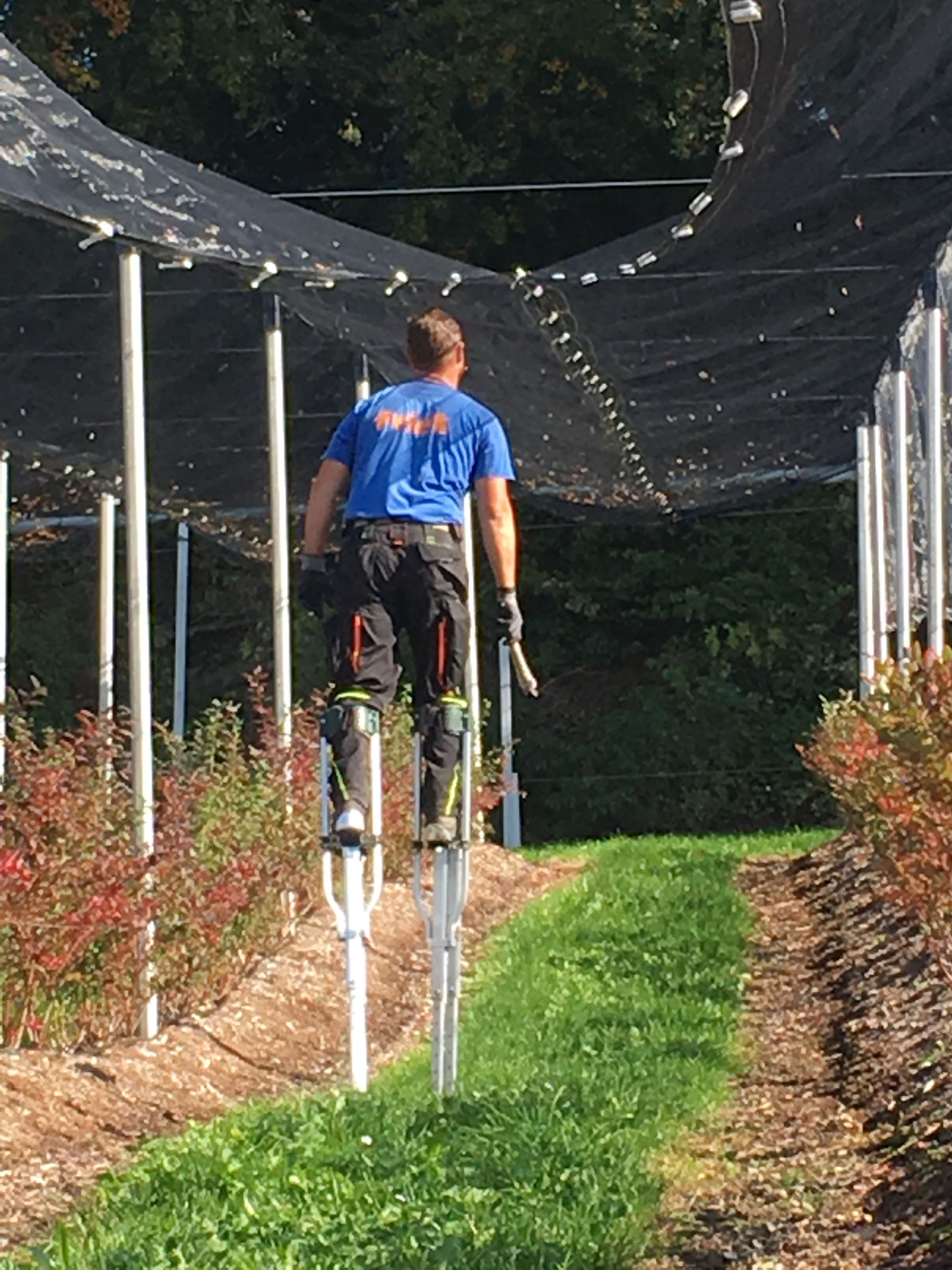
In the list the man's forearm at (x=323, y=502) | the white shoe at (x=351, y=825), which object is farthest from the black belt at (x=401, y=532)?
the white shoe at (x=351, y=825)

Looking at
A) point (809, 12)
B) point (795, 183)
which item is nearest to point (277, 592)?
→ point (795, 183)

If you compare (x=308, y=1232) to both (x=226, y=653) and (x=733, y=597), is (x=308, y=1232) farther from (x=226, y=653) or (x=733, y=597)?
(x=226, y=653)

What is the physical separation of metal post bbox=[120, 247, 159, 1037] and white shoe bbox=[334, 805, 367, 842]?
1.27 meters

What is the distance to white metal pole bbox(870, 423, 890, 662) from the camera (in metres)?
14.8

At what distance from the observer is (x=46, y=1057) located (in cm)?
659

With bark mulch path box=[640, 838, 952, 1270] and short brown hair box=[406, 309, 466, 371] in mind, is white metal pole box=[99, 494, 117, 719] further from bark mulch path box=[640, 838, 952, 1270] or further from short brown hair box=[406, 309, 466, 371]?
short brown hair box=[406, 309, 466, 371]

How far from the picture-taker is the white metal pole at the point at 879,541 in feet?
48.6

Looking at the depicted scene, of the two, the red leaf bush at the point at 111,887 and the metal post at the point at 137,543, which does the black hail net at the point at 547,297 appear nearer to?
the metal post at the point at 137,543

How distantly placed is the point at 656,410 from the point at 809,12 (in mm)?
6606

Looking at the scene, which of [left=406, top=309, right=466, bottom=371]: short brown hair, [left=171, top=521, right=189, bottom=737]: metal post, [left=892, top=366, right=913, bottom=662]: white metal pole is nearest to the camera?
[left=406, top=309, right=466, bottom=371]: short brown hair

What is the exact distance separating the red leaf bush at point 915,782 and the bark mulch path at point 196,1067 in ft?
5.33

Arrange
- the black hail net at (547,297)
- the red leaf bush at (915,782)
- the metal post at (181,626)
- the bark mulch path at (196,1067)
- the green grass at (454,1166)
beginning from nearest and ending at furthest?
the green grass at (454,1166), the bark mulch path at (196,1067), the red leaf bush at (915,782), the black hail net at (547,297), the metal post at (181,626)

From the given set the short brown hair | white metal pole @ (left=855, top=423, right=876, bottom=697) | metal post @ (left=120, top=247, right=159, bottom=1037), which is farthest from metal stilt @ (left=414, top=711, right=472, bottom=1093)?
white metal pole @ (left=855, top=423, right=876, bottom=697)

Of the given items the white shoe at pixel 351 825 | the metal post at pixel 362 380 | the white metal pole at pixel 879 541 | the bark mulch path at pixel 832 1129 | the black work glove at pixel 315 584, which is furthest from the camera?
the white metal pole at pixel 879 541
